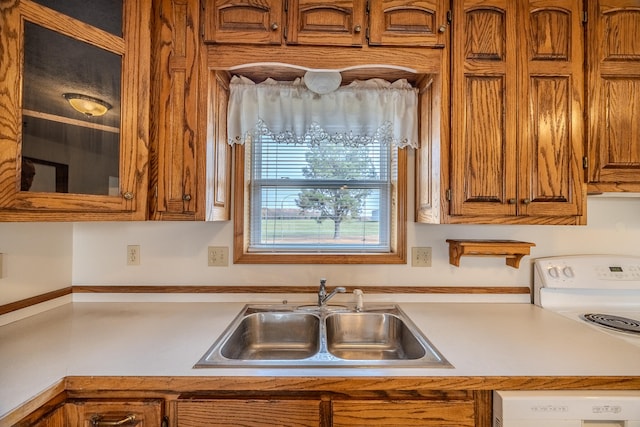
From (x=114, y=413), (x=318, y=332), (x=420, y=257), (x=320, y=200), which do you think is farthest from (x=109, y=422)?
(x=420, y=257)

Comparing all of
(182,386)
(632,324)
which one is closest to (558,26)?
(632,324)

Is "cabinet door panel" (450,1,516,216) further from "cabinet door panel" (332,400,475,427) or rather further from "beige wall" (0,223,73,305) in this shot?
"beige wall" (0,223,73,305)

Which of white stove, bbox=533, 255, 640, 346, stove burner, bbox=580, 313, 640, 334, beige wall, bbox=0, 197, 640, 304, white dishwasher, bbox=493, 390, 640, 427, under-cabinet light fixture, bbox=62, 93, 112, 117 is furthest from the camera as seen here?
beige wall, bbox=0, 197, 640, 304

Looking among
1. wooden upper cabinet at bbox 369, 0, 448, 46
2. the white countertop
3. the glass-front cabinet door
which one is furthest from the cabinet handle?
wooden upper cabinet at bbox 369, 0, 448, 46

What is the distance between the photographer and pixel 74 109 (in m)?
1.12

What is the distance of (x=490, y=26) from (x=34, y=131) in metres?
1.78

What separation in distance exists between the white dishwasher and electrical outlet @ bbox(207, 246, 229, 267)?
4.37 ft

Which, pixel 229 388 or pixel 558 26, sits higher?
pixel 558 26

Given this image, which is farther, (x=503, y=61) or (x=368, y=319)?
(x=368, y=319)

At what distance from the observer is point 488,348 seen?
3.64 feet

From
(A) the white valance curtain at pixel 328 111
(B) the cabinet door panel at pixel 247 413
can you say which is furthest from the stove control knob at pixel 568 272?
→ (B) the cabinet door panel at pixel 247 413

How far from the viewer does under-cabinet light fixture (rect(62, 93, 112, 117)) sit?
1116 millimetres

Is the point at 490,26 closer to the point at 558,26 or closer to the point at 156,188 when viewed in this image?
the point at 558,26

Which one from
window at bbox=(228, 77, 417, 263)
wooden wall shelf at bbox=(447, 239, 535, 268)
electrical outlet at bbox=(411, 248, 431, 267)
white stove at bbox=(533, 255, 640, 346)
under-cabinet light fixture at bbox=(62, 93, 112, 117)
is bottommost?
white stove at bbox=(533, 255, 640, 346)
